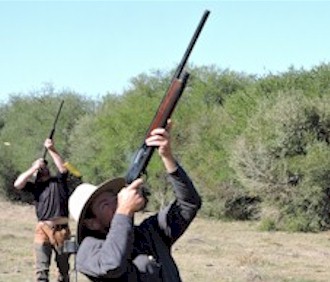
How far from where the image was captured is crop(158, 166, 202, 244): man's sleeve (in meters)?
4.62

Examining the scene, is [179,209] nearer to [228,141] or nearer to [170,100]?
[170,100]

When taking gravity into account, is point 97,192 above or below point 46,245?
above

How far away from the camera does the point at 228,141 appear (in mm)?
38188

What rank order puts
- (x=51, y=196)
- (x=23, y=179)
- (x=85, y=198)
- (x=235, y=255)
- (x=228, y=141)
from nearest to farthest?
(x=85, y=198) → (x=23, y=179) → (x=51, y=196) → (x=235, y=255) → (x=228, y=141)

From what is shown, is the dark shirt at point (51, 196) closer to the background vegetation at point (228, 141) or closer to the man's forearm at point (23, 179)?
the man's forearm at point (23, 179)

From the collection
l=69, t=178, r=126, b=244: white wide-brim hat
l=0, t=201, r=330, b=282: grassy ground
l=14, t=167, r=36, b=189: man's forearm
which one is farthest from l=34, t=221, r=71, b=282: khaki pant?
l=69, t=178, r=126, b=244: white wide-brim hat

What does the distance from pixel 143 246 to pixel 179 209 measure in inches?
12.6

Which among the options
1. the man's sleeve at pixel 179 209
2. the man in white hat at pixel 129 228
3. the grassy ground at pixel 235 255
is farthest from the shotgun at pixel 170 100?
the grassy ground at pixel 235 255

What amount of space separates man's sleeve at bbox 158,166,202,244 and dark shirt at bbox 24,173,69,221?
7868mm

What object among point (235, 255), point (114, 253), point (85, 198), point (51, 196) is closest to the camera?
point (114, 253)

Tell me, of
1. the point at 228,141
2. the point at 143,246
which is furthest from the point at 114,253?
the point at 228,141

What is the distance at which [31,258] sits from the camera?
62.2ft

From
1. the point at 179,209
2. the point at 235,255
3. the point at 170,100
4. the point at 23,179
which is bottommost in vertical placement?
the point at 235,255

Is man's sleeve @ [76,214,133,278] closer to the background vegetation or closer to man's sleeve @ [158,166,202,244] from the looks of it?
man's sleeve @ [158,166,202,244]
